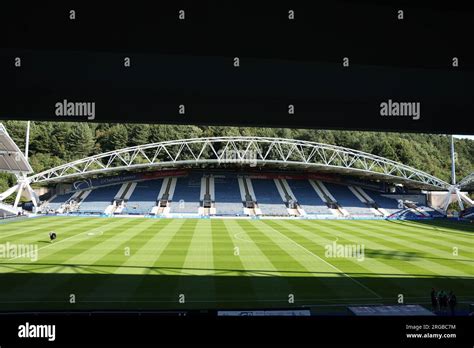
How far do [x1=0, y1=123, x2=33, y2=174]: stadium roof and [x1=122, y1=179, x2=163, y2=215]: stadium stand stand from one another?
14.4m

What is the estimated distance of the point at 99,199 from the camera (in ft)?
179

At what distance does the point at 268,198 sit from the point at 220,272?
4003 cm

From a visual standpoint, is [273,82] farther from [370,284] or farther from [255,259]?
[255,259]

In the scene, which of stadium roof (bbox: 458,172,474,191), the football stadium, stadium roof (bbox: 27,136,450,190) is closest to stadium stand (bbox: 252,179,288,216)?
the football stadium

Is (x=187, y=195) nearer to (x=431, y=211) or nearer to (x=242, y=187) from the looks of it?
(x=242, y=187)

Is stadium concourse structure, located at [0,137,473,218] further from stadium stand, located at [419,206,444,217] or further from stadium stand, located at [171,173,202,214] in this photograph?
stadium stand, located at [171,173,202,214]

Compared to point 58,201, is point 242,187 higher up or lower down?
higher up

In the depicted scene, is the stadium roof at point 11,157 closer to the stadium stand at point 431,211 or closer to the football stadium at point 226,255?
the football stadium at point 226,255

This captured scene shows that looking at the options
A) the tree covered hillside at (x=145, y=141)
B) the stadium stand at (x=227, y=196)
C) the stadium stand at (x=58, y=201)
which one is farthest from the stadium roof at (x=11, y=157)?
the stadium stand at (x=227, y=196)

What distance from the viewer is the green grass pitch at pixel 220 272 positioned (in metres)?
13.7

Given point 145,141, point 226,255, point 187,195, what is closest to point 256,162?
point 187,195

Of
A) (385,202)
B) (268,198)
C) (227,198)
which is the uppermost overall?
(227,198)

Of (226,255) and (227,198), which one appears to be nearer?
(226,255)

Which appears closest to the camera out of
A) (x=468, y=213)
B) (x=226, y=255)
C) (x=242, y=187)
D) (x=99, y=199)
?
(x=226, y=255)
